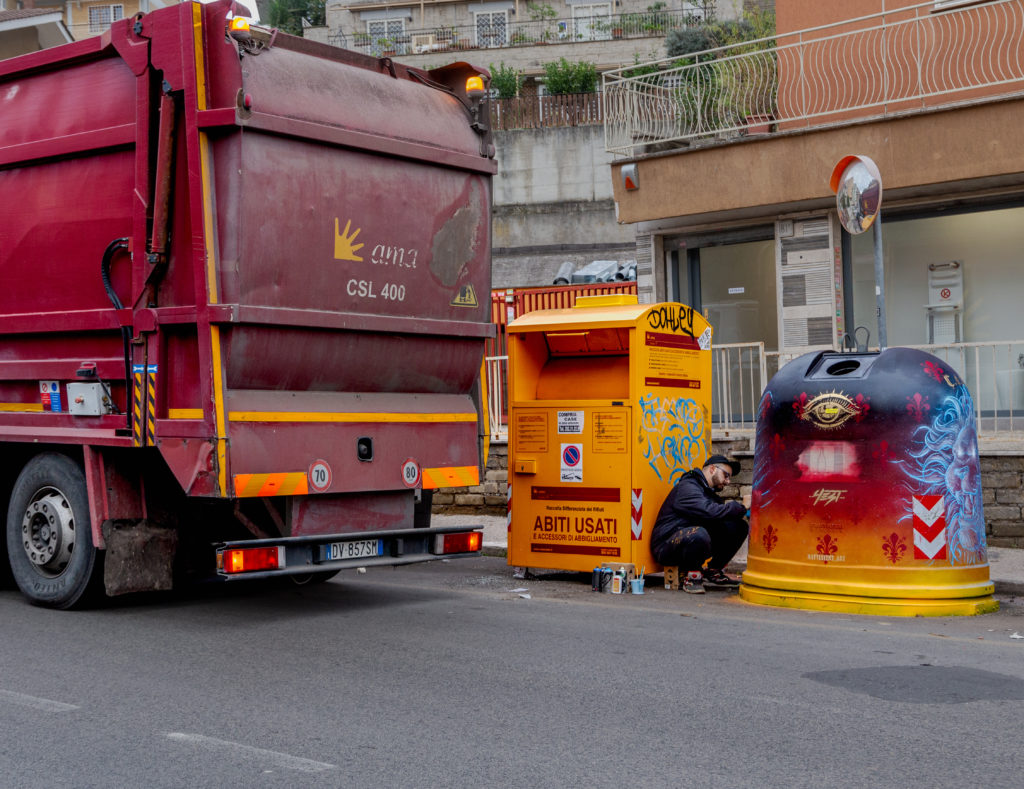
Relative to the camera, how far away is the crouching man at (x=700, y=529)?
8945mm

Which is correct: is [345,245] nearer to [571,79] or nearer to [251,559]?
[251,559]

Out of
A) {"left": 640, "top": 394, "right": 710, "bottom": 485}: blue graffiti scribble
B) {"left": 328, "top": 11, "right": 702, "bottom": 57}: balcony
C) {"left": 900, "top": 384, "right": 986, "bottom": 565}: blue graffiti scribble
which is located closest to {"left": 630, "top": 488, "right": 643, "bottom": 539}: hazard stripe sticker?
{"left": 640, "top": 394, "right": 710, "bottom": 485}: blue graffiti scribble

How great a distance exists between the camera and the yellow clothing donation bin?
9266 millimetres

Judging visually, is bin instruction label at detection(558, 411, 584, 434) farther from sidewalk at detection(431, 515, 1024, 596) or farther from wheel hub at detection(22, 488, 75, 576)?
wheel hub at detection(22, 488, 75, 576)

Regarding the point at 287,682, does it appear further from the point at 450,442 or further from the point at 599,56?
the point at 599,56

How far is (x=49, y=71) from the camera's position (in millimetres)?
7875

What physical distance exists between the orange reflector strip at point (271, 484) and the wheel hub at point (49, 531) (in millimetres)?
1549

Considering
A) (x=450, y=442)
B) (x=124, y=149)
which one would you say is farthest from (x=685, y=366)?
(x=124, y=149)

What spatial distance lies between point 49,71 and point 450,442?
3537mm

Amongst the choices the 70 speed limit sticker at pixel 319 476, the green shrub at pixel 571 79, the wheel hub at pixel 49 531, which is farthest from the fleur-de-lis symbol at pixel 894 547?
the green shrub at pixel 571 79

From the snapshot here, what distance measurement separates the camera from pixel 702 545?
350 inches

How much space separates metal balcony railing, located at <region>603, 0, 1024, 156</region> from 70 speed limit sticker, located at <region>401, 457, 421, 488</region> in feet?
24.3

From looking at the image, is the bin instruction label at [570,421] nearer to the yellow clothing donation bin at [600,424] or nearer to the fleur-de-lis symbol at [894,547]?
the yellow clothing donation bin at [600,424]

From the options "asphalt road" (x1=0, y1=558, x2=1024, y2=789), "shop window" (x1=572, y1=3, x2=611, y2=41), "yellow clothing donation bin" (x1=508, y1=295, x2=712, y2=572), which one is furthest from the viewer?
"shop window" (x1=572, y1=3, x2=611, y2=41)
